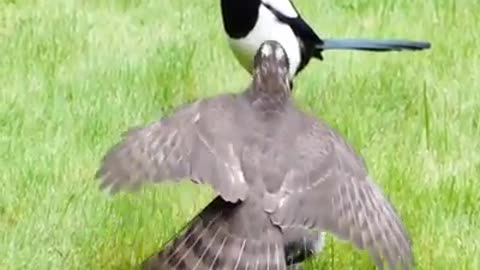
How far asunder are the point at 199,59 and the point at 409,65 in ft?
2.21

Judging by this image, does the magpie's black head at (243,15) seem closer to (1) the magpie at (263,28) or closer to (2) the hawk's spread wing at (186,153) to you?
(1) the magpie at (263,28)

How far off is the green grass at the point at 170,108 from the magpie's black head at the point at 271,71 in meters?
0.51

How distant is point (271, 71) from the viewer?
9.72ft

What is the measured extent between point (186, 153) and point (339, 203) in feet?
1.04

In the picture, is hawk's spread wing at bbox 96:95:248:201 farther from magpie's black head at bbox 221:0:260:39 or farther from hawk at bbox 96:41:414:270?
magpie's black head at bbox 221:0:260:39

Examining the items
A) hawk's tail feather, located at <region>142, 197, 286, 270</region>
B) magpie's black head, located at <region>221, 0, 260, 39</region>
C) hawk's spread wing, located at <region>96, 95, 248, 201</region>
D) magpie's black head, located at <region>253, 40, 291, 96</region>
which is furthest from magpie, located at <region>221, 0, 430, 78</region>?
hawk's tail feather, located at <region>142, 197, 286, 270</region>

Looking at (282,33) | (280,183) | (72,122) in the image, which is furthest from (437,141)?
(280,183)

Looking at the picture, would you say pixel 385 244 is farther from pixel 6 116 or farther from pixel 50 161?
pixel 6 116

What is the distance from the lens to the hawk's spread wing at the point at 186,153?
274cm

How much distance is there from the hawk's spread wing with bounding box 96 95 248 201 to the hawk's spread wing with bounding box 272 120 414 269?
11 centimetres

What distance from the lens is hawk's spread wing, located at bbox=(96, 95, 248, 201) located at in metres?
2.74

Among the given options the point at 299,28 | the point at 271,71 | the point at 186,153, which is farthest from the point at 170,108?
the point at 186,153

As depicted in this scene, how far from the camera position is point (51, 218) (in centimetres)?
339

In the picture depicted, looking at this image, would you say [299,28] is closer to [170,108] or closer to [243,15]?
[243,15]
